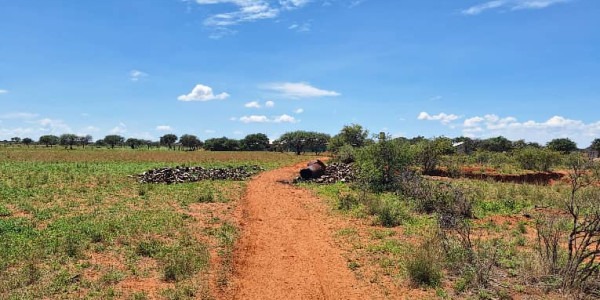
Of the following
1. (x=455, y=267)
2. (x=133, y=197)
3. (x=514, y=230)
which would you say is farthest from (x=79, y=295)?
(x=514, y=230)

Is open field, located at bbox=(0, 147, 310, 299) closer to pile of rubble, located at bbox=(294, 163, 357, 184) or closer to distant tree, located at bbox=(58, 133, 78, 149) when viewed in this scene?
pile of rubble, located at bbox=(294, 163, 357, 184)

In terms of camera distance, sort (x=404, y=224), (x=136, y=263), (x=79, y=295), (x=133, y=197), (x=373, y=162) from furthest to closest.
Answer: (x=373, y=162), (x=133, y=197), (x=404, y=224), (x=136, y=263), (x=79, y=295)

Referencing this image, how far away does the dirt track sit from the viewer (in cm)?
821

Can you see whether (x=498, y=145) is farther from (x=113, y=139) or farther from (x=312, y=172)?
(x=113, y=139)

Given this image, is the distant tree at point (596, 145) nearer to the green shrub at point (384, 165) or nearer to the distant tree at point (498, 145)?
the distant tree at point (498, 145)

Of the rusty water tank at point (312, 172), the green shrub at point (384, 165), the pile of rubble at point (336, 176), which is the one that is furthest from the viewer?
the rusty water tank at point (312, 172)

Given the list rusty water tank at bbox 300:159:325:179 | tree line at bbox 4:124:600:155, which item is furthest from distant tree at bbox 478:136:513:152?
rusty water tank at bbox 300:159:325:179

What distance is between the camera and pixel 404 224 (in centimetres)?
1391

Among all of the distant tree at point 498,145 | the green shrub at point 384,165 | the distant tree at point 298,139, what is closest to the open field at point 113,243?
the green shrub at point 384,165

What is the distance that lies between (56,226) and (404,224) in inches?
519

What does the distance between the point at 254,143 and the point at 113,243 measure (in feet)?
410

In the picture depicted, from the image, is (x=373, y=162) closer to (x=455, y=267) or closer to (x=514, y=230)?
(x=514, y=230)

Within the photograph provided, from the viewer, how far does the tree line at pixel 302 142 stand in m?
65.2

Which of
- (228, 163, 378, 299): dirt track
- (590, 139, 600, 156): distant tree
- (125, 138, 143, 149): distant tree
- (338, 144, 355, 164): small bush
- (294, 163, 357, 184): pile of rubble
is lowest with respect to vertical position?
(228, 163, 378, 299): dirt track
